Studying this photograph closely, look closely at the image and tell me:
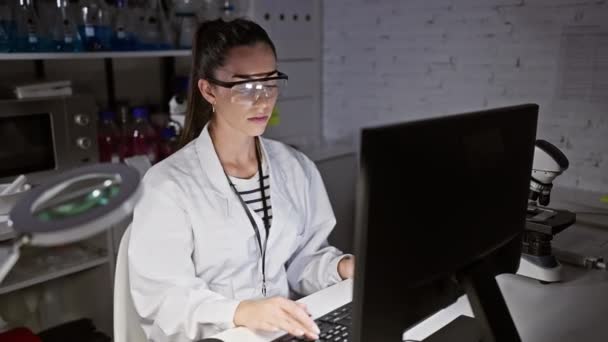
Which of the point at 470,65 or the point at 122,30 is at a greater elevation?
the point at 122,30

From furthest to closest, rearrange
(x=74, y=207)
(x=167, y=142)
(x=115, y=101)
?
(x=115, y=101), (x=167, y=142), (x=74, y=207)

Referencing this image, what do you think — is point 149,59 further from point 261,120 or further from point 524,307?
point 524,307

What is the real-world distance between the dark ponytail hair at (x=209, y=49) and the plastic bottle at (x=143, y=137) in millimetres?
972

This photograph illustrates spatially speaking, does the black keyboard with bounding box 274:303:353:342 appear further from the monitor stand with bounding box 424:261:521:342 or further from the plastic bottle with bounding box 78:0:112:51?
the plastic bottle with bounding box 78:0:112:51

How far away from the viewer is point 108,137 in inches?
96.1

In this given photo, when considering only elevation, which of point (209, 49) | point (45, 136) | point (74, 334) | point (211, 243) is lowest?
point (74, 334)

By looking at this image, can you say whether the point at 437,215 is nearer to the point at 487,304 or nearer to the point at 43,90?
the point at 487,304

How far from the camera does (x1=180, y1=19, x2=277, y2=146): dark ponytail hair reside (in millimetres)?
1461

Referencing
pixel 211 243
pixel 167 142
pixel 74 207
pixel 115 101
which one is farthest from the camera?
pixel 115 101

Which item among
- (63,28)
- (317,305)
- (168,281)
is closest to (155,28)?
(63,28)

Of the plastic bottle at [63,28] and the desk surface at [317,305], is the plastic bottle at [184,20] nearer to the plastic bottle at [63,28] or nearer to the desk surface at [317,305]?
the plastic bottle at [63,28]

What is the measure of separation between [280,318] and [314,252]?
1.60 ft

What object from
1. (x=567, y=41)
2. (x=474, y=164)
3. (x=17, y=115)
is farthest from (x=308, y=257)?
(x=567, y=41)

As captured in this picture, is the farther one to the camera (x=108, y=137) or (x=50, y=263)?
(x=108, y=137)
